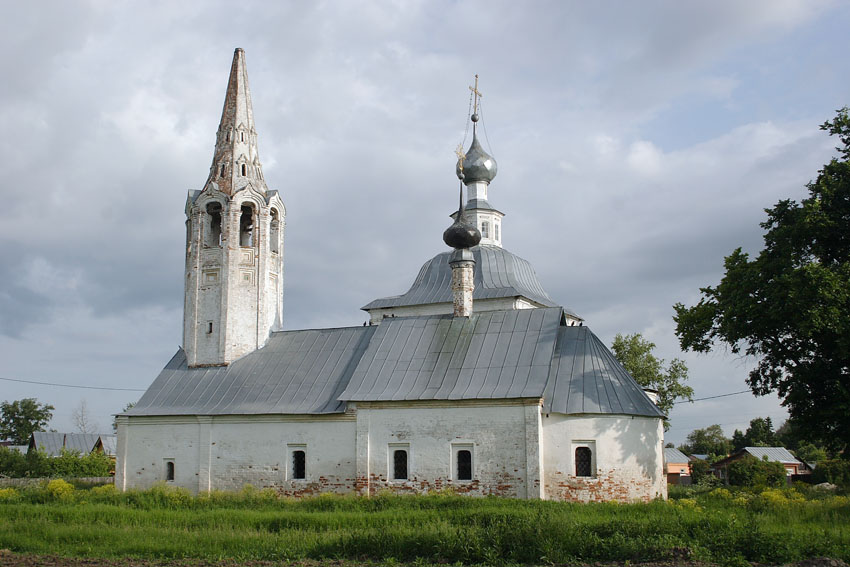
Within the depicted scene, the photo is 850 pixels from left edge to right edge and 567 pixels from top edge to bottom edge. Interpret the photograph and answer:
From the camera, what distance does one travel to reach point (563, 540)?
11.4 meters

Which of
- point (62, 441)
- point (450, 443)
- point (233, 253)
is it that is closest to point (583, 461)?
point (450, 443)

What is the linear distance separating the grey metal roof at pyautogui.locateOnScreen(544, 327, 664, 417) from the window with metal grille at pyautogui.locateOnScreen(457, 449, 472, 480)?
7.04 ft

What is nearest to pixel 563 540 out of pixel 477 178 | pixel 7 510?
pixel 7 510

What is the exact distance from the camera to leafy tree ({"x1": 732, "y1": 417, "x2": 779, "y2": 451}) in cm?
5984

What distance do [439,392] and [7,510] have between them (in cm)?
983

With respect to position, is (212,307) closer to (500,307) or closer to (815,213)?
(500,307)

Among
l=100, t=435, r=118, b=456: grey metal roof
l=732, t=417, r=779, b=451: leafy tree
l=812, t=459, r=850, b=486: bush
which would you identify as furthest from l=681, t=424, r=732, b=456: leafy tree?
l=100, t=435, r=118, b=456: grey metal roof

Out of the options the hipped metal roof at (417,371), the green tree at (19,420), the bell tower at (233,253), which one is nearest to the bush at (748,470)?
the hipped metal roof at (417,371)

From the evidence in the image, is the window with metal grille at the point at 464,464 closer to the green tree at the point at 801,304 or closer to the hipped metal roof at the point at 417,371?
the hipped metal roof at the point at 417,371

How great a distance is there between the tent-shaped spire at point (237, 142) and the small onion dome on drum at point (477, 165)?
7.98 meters

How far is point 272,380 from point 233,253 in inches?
167

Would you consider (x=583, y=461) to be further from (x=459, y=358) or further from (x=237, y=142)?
(x=237, y=142)

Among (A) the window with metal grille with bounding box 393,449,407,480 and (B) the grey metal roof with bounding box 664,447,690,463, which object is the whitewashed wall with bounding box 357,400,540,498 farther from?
(B) the grey metal roof with bounding box 664,447,690,463

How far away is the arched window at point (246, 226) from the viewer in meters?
25.1
